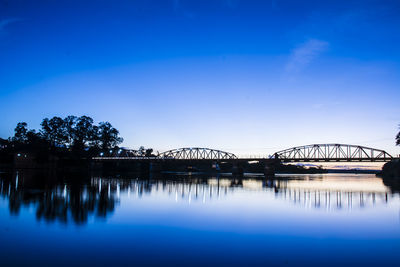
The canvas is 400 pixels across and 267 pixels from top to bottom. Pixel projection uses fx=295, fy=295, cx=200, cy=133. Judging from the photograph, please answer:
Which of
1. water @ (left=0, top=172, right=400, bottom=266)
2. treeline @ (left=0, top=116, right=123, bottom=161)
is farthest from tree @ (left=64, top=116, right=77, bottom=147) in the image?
water @ (left=0, top=172, right=400, bottom=266)

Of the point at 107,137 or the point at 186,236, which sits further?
the point at 107,137

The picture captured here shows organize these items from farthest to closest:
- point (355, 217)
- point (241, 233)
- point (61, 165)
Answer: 1. point (61, 165)
2. point (355, 217)
3. point (241, 233)

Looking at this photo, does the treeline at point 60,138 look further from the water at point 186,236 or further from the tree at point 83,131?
the water at point 186,236

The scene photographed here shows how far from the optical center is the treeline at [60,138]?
108875mm

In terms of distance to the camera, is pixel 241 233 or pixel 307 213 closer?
pixel 241 233

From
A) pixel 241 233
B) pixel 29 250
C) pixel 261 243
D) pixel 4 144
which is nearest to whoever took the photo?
pixel 29 250

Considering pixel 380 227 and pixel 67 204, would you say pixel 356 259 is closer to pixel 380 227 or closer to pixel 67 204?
pixel 380 227

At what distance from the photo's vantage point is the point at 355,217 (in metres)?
21.0

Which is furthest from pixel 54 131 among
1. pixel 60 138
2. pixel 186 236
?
pixel 186 236

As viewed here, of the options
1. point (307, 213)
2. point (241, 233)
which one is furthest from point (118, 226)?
point (307, 213)

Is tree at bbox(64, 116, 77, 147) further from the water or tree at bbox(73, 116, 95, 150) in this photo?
the water

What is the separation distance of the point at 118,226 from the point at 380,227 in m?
15.3

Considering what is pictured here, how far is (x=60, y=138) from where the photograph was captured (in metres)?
114

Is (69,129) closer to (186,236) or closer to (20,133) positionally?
(20,133)
